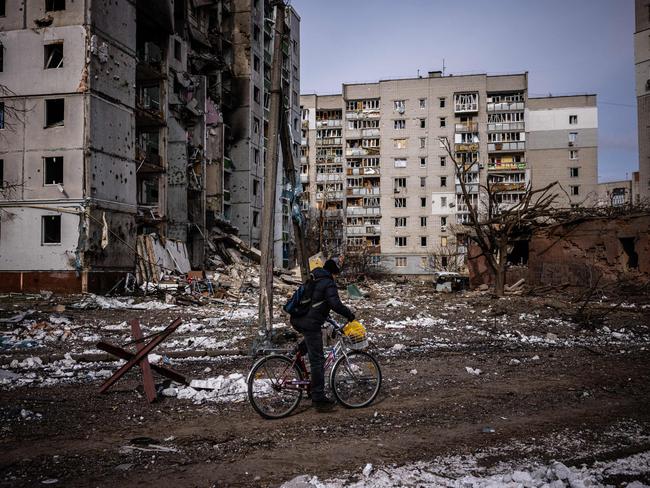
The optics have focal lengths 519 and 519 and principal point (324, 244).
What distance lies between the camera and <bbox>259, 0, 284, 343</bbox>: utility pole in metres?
10.8

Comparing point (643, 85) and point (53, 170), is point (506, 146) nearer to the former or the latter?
point (643, 85)

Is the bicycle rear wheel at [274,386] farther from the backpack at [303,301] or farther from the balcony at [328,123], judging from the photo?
the balcony at [328,123]

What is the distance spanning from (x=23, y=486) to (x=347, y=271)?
151 feet

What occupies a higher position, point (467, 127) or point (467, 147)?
point (467, 127)

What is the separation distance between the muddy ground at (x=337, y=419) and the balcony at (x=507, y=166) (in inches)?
2277

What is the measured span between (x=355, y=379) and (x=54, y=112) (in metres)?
23.5

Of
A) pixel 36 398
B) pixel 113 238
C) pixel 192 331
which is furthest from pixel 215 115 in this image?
pixel 36 398

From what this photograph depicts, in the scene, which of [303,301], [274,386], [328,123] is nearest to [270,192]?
[303,301]

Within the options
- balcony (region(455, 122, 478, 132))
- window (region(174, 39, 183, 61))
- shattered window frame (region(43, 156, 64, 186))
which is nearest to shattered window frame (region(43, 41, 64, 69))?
shattered window frame (region(43, 156, 64, 186))

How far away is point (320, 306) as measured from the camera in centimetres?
635

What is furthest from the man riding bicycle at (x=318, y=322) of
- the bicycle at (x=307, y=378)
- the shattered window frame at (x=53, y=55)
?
the shattered window frame at (x=53, y=55)

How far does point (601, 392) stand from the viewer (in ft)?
24.6

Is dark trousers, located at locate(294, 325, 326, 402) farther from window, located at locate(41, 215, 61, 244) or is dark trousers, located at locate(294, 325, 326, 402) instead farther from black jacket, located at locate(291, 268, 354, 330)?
window, located at locate(41, 215, 61, 244)

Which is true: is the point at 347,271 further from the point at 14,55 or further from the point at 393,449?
the point at 393,449
